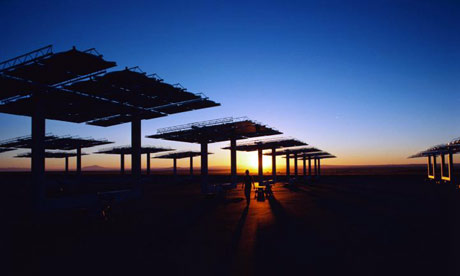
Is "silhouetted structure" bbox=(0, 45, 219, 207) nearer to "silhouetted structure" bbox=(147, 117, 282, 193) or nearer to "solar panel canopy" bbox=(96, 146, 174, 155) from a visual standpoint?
"silhouetted structure" bbox=(147, 117, 282, 193)

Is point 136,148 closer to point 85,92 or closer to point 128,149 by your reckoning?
point 85,92

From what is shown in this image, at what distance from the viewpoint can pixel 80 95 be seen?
49.4ft

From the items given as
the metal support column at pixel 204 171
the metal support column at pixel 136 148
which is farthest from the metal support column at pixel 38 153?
the metal support column at pixel 204 171

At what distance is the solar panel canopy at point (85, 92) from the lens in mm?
11883

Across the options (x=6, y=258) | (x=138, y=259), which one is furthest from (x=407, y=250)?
(x=6, y=258)

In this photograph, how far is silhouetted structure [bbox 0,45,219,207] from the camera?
11.9 m

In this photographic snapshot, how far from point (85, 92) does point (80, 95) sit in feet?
1.19

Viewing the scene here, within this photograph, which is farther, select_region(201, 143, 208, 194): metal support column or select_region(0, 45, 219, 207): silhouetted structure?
select_region(201, 143, 208, 194): metal support column

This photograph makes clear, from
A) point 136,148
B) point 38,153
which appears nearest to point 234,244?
point 38,153

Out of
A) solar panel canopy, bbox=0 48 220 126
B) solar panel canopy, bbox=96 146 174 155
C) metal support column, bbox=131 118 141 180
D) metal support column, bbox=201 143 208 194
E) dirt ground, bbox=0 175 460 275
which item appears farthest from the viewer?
solar panel canopy, bbox=96 146 174 155

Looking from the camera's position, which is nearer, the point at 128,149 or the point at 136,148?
the point at 136,148

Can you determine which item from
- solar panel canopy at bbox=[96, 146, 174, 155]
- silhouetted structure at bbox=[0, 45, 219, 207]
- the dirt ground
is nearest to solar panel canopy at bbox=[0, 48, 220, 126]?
silhouetted structure at bbox=[0, 45, 219, 207]

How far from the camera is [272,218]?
12156mm

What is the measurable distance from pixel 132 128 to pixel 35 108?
6990mm
